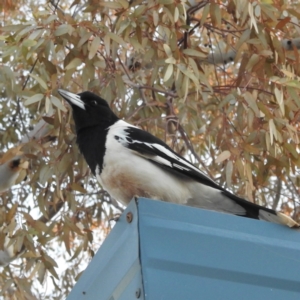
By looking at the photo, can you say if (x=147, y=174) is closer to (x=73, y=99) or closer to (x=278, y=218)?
(x=73, y=99)

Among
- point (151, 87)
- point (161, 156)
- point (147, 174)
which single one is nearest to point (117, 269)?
point (147, 174)

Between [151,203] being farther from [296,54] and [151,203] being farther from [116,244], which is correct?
[296,54]

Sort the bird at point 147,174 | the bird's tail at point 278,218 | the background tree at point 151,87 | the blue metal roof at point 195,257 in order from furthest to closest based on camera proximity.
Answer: the background tree at point 151,87
the bird at point 147,174
the bird's tail at point 278,218
the blue metal roof at point 195,257

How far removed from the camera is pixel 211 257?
1.69 m

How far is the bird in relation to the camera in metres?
2.63

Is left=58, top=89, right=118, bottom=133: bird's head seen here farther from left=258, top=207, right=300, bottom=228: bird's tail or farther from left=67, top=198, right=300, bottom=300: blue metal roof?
left=67, top=198, right=300, bottom=300: blue metal roof

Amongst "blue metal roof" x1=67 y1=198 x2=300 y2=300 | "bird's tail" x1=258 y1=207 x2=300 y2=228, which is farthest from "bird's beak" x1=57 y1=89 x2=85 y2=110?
"blue metal roof" x1=67 y1=198 x2=300 y2=300

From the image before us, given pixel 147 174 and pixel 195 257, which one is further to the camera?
pixel 147 174

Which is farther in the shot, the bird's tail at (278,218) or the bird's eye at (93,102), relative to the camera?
the bird's eye at (93,102)

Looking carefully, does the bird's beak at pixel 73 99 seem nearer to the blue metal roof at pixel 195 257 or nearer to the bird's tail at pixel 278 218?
the bird's tail at pixel 278 218

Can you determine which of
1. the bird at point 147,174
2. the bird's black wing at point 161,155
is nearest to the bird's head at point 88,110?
the bird at point 147,174

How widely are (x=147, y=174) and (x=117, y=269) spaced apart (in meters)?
0.91

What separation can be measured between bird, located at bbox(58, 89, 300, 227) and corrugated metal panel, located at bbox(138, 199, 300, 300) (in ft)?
2.32

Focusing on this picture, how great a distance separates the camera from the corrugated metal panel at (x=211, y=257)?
5.35ft
